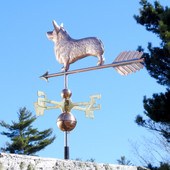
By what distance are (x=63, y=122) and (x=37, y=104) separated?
35 cm

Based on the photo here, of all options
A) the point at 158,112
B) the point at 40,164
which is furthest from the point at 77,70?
the point at 158,112

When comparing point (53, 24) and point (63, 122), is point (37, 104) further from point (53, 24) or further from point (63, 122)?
point (53, 24)

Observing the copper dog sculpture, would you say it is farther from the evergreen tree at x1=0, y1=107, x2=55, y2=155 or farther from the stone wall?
the evergreen tree at x1=0, y1=107, x2=55, y2=155

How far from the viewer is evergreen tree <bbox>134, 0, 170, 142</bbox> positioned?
23.4 ft

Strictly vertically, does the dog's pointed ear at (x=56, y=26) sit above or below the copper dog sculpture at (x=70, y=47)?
above

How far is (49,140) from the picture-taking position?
14883 millimetres

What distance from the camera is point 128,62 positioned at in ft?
10.6

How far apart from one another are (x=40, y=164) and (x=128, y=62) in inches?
50.7

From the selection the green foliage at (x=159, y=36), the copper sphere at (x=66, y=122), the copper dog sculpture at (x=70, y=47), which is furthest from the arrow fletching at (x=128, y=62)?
the green foliage at (x=159, y=36)

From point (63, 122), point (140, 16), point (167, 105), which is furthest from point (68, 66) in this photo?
point (140, 16)

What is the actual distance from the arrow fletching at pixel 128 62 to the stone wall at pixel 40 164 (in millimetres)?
873

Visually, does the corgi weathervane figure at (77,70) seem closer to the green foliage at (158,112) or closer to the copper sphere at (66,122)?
the copper sphere at (66,122)

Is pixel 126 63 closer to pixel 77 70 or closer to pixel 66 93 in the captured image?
A: pixel 77 70

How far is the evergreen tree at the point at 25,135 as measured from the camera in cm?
1346
